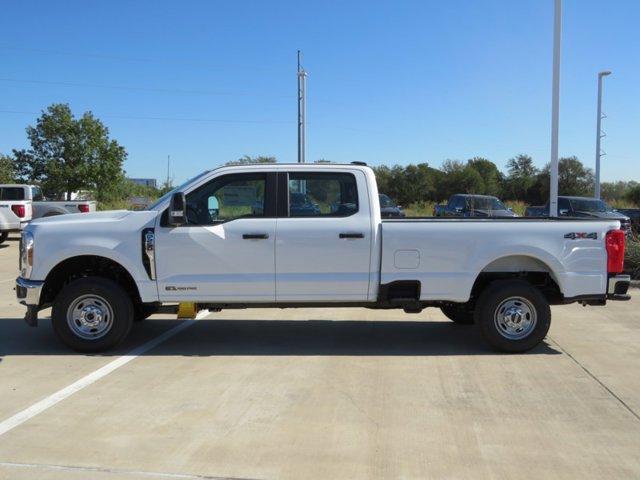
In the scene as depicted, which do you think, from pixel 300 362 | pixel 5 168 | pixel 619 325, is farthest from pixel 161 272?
pixel 5 168

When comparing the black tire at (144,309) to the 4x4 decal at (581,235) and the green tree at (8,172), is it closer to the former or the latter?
the 4x4 decal at (581,235)

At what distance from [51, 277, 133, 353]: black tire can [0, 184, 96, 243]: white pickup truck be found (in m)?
13.6

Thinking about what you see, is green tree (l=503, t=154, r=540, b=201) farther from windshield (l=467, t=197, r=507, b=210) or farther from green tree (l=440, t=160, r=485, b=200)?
windshield (l=467, t=197, r=507, b=210)

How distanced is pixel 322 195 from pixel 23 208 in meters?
17.0

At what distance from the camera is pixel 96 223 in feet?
22.9

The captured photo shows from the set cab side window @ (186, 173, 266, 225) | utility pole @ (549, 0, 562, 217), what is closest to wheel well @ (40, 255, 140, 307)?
cab side window @ (186, 173, 266, 225)

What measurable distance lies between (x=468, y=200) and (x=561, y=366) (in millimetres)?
16851

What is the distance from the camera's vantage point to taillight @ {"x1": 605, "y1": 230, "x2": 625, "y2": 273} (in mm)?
7129

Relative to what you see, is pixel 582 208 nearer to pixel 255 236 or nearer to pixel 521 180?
pixel 255 236

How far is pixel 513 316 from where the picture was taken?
721 cm

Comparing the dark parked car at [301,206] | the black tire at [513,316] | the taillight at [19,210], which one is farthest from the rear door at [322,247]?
the taillight at [19,210]

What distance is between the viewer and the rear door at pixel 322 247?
6.97 m

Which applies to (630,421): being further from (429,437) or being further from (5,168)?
(5,168)

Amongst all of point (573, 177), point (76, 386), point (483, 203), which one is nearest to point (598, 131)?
point (483, 203)
